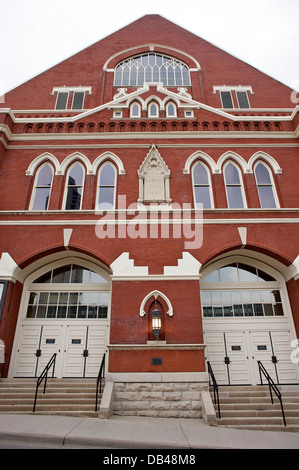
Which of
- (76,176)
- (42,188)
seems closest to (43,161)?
(42,188)

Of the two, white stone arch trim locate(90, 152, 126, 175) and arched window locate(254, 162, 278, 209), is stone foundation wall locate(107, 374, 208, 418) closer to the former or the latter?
arched window locate(254, 162, 278, 209)

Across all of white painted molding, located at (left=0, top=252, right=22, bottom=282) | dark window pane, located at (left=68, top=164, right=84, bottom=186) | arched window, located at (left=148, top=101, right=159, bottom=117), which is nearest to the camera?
white painted molding, located at (left=0, top=252, right=22, bottom=282)

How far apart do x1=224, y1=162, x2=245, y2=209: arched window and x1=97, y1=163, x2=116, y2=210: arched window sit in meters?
4.65

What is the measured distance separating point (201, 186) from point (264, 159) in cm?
302

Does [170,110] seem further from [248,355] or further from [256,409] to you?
[256,409]

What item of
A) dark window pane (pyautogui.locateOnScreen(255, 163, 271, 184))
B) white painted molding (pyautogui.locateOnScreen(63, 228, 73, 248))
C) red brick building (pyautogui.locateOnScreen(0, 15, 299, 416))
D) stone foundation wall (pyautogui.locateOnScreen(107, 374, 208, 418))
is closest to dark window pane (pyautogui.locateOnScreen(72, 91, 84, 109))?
red brick building (pyautogui.locateOnScreen(0, 15, 299, 416))

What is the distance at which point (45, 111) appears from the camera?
1469cm

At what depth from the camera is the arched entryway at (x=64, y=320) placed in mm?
10320

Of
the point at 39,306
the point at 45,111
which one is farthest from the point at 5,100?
the point at 39,306

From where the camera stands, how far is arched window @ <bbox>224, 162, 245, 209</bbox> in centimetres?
1179

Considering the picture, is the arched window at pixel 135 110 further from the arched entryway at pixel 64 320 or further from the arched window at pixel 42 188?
the arched entryway at pixel 64 320

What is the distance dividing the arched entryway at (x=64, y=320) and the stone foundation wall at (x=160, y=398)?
6.66ft

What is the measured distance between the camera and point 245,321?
10883mm
